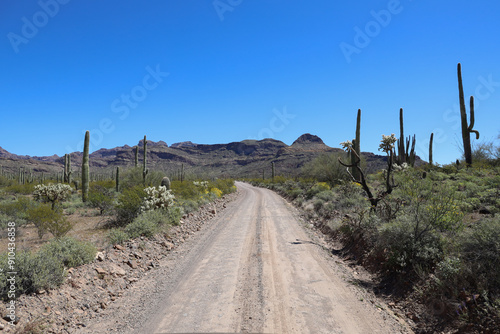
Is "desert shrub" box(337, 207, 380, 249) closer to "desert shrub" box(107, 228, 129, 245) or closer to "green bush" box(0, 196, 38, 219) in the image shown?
"desert shrub" box(107, 228, 129, 245)

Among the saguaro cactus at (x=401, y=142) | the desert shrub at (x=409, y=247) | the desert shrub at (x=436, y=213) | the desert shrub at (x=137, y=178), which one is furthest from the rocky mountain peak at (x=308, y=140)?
the desert shrub at (x=409, y=247)

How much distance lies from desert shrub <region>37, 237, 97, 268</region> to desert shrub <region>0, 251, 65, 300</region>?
520 millimetres

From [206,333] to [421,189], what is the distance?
6247 millimetres

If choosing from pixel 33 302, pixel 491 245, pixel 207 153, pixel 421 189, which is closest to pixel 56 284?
pixel 33 302

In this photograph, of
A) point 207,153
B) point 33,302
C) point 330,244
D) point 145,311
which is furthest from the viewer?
point 207,153

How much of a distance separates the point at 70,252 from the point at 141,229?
127 inches

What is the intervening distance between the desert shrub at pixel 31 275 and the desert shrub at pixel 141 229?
3773 millimetres

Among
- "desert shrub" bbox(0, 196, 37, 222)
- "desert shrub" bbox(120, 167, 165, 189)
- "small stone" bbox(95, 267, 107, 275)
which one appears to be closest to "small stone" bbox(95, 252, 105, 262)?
"small stone" bbox(95, 267, 107, 275)

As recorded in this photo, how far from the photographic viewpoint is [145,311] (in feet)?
15.9

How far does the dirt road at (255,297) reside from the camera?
4.28 meters

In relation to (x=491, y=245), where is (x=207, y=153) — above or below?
above

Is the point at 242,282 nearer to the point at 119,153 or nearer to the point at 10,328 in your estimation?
the point at 10,328

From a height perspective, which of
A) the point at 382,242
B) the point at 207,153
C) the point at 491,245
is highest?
the point at 207,153

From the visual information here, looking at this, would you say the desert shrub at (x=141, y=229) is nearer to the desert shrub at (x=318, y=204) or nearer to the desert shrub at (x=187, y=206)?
the desert shrub at (x=187, y=206)
